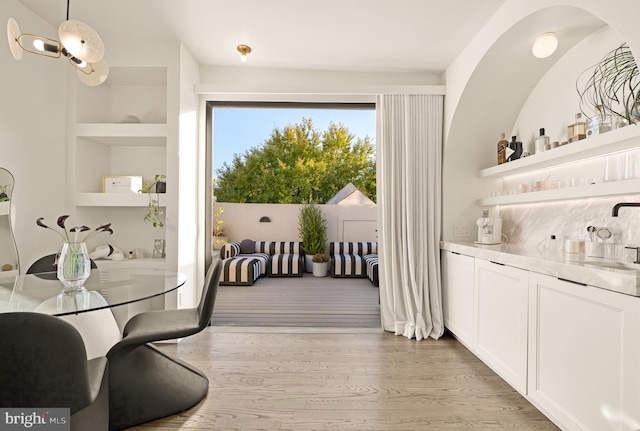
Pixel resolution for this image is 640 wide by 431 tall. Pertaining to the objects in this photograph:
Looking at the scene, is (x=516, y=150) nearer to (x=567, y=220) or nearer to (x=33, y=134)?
(x=567, y=220)

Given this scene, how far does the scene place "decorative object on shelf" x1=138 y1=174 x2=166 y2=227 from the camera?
123 inches

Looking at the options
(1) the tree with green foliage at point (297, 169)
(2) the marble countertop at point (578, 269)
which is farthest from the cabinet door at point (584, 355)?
(1) the tree with green foliage at point (297, 169)

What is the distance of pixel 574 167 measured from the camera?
255 cm

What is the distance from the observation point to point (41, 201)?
288 centimetres

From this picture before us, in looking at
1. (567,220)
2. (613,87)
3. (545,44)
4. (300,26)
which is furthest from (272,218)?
(613,87)

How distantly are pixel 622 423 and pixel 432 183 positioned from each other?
91.7 inches

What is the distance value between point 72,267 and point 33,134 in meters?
1.62

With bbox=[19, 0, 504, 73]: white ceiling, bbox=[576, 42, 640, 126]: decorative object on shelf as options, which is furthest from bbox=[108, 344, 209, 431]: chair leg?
bbox=[576, 42, 640, 126]: decorative object on shelf

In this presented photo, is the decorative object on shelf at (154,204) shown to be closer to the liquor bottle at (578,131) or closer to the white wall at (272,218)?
the liquor bottle at (578,131)

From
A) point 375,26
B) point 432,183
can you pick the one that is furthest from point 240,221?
point 375,26

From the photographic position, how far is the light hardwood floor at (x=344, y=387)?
6.46 feet

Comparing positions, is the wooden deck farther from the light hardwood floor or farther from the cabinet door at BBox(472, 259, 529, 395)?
the cabinet door at BBox(472, 259, 529, 395)

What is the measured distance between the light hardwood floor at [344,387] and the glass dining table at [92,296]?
68cm

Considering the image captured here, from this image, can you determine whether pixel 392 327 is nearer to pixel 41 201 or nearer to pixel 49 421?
pixel 49 421
